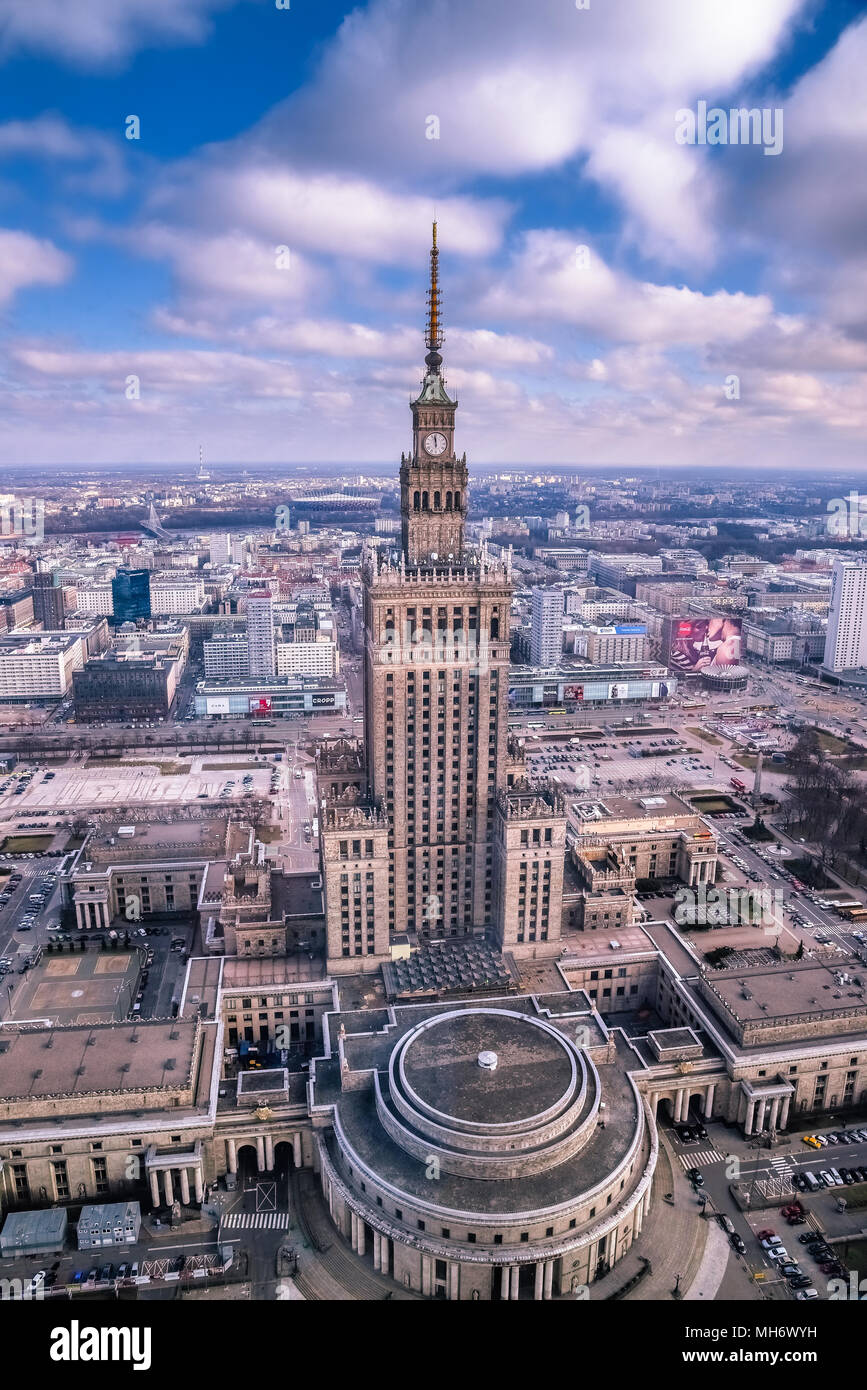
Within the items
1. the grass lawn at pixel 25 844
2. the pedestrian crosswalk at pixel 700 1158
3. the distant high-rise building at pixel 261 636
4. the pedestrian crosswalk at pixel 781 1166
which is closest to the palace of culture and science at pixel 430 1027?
the pedestrian crosswalk at pixel 700 1158

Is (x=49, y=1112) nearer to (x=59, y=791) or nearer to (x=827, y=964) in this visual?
(x=827, y=964)

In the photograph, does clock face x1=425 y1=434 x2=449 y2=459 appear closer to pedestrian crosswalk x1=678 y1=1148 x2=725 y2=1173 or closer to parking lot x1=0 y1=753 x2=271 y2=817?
pedestrian crosswalk x1=678 y1=1148 x2=725 y2=1173

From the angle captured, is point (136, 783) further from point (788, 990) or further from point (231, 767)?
point (788, 990)

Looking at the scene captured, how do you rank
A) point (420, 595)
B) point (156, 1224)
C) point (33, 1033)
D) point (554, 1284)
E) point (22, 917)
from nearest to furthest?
point (554, 1284) → point (156, 1224) → point (33, 1033) → point (420, 595) → point (22, 917)

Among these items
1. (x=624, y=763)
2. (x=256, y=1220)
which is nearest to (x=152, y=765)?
(x=624, y=763)
